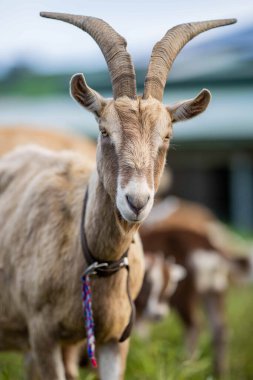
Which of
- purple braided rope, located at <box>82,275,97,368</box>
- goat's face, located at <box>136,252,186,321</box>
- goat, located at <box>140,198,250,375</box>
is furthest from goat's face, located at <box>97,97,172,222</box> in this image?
goat, located at <box>140,198,250,375</box>

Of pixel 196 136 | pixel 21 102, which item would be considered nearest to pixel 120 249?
pixel 196 136

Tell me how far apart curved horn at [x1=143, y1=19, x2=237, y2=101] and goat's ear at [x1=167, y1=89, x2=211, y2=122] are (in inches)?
4.5

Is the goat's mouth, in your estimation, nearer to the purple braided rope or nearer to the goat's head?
the goat's head

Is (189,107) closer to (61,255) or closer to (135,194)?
(135,194)

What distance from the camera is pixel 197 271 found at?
1024 centimetres

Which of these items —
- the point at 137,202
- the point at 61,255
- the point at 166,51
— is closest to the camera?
the point at 137,202

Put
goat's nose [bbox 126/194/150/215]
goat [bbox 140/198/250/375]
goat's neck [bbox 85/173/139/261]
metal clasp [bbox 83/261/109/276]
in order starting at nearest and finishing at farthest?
goat's nose [bbox 126/194/150/215] → goat's neck [bbox 85/173/139/261] → metal clasp [bbox 83/261/109/276] → goat [bbox 140/198/250/375]

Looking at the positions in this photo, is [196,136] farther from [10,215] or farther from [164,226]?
[10,215]

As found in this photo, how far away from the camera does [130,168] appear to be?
4898 mm

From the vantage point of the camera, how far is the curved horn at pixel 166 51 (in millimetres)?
5340

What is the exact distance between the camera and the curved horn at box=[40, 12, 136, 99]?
528 cm

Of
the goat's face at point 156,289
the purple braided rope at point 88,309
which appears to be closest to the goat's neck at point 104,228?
the purple braided rope at point 88,309

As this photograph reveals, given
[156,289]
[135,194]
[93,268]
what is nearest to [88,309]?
[93,268]

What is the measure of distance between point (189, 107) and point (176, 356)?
12.7 ft
